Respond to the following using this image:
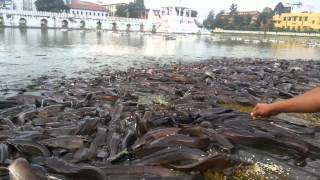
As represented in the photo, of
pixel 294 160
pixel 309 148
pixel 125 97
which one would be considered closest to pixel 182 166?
pixel 294 160

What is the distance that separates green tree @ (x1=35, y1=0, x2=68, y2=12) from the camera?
154m

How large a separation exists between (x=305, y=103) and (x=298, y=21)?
530 feet

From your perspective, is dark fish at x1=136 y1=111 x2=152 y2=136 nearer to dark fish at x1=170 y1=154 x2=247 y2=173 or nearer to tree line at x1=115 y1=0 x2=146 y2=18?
dark fish at x1=170 y1=154 x2=247 y2=173

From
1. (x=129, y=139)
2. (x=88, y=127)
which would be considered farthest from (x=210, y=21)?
(x=129, y=139)

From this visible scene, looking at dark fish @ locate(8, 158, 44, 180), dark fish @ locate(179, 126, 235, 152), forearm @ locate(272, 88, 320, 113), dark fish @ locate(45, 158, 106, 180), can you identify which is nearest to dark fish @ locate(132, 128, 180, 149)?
dark fish @ locate(179, 126, 235, 152)

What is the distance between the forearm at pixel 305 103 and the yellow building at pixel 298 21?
151 metres

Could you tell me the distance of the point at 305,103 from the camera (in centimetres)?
440

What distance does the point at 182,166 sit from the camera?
260 inches

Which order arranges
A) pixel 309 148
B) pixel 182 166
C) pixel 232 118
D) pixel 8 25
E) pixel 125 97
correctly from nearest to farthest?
pixel 182 166 → pixel 309 148 → pixel 232 118 → pixel 125 97 → pixel 8 25

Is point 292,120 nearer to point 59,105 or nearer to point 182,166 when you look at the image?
point 182,166

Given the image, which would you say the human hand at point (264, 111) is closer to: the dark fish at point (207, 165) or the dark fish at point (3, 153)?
the dark fish at point (207, 165)

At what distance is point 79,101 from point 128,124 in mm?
3819

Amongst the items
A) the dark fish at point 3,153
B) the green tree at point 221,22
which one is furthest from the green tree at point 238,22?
the dark fish at point 3,153

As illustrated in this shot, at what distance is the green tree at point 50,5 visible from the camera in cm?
15388
